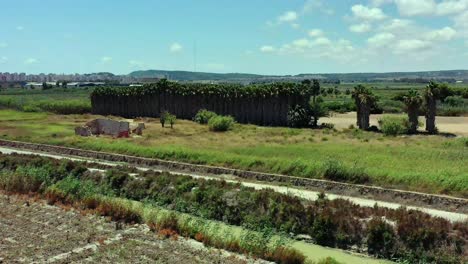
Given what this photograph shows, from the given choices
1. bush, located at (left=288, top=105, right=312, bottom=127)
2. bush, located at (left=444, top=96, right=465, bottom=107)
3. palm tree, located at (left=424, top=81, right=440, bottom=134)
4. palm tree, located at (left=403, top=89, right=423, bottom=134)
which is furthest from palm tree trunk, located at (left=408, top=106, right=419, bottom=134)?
bush, located at (left=444, top=96, right=465, bottom=107)

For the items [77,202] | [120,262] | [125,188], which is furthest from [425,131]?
[120,262]

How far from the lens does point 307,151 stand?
3928 cm

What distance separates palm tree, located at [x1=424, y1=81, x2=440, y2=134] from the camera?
2312 inches

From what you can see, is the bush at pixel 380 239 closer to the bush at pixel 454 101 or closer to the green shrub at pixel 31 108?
the green shrub at pixel 31 108

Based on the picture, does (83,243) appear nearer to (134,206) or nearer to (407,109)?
(134,206)

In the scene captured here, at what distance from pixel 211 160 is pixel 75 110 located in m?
61.3

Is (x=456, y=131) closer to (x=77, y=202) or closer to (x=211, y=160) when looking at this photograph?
(x=211, y=160)

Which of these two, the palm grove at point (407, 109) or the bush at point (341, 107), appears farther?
the bush at point (341, 107)

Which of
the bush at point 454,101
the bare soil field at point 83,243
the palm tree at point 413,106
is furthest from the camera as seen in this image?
the bush at point 454,101

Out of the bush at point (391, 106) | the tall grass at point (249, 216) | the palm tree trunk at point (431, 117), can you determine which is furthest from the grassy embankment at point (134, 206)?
the bush at point (391, 106)

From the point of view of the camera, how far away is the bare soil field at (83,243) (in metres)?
17.8

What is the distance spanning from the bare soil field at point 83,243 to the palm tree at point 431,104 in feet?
145

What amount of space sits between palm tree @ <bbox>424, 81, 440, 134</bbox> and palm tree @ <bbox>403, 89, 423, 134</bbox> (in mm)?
1137

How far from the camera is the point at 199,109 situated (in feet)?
254
